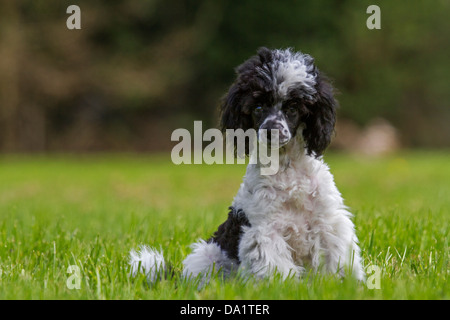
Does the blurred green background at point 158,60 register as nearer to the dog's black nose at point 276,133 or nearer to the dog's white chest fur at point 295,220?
the dog's white chest fur at point 295,220

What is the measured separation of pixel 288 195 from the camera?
13.0 ft

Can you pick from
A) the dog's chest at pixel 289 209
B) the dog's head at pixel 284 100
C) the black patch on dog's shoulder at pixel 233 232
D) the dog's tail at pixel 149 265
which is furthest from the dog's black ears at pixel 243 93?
the dog's tail at pixel 149 265

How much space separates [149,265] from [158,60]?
2454 cm

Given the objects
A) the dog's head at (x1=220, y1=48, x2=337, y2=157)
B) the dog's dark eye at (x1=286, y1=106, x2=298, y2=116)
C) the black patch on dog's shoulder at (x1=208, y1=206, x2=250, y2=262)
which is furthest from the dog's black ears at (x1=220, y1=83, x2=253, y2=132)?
the black patch on dog's shoulder at (x1=208, y1=206, x2=250, y2=262)

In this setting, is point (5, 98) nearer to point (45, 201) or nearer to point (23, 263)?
point (45, 201)

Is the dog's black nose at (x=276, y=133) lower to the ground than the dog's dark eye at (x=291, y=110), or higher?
lower

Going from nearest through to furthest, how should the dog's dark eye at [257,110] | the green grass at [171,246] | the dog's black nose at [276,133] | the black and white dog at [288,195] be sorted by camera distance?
the green grass at [171,246], the dog's black nose at [276,133], the black and white dog at [288,195], the dog's dark eye at [257,110]

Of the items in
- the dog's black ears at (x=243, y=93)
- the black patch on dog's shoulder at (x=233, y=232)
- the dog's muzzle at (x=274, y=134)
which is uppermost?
the dog's black ears at (x=243, y=93)

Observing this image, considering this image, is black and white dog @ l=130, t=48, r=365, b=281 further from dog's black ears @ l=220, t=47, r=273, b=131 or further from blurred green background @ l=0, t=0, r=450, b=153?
blurred green background @ l=0, t=0, r=450, b=153

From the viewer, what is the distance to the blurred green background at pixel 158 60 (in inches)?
1043

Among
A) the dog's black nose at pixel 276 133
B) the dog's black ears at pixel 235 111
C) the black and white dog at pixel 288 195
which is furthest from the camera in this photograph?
the dog's black ears at pixel 235 111

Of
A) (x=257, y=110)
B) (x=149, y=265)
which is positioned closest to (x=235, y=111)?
(x=257, y=110)

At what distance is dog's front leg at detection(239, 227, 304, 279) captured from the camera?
382cm

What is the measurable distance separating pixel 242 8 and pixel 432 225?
74.6ft
